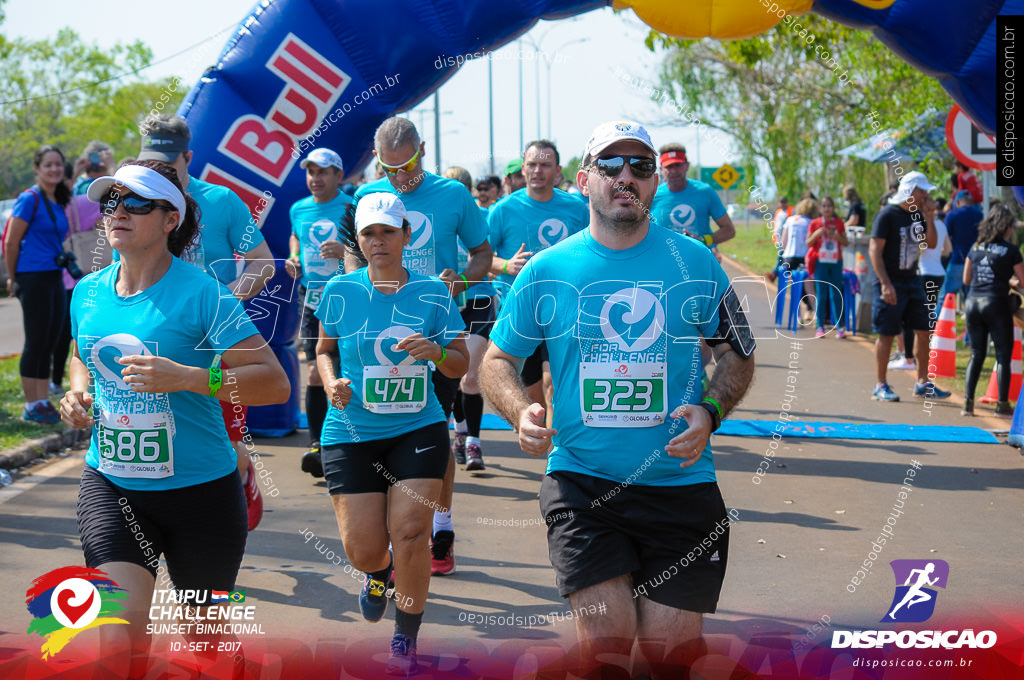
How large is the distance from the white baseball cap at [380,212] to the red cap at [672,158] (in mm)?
5291

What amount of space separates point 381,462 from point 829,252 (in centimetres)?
1345

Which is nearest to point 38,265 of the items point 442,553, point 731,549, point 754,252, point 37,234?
point 37,234

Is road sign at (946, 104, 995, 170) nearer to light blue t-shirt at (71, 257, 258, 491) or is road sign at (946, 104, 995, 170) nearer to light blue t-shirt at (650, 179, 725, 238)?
light blue t-shirt at (650, 179, 725, 238)

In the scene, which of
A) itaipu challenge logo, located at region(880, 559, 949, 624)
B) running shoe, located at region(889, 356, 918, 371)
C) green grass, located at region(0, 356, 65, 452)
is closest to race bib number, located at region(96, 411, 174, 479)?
itaipu challenge logo, located at region(880, 559, 949, 624)

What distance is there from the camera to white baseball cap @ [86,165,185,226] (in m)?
3.51

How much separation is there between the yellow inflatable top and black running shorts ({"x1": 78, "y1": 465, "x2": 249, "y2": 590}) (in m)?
4.98

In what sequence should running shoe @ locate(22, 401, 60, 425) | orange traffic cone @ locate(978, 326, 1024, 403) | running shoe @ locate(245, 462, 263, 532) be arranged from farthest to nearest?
orange traffic cone @ locate(978, 326, 1024, 403), running shoe @ locate(22, 401, 60, 425), running shoe @ locate(245, 462, 263, 532)

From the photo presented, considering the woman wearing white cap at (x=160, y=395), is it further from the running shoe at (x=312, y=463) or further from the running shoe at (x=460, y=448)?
the running shoe at (x=460, y=448)

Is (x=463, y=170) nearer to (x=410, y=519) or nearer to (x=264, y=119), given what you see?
(x=264, y=119)

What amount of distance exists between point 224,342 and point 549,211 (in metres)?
4.52

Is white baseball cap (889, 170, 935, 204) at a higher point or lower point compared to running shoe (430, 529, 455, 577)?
higher

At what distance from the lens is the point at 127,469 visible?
353 centimetres

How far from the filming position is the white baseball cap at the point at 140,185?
3510 mm

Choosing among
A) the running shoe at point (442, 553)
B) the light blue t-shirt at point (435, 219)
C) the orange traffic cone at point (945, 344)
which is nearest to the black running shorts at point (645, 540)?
the running shoe at point (442, 553)
